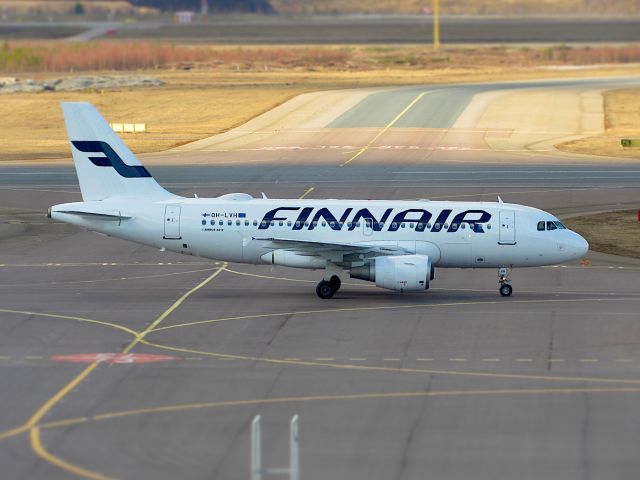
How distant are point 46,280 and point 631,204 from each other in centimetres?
4153

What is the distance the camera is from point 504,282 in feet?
183

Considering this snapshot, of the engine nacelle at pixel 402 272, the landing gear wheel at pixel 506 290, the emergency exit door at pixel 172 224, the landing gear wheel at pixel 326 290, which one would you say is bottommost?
the landing gear wheel at pixel 506 290

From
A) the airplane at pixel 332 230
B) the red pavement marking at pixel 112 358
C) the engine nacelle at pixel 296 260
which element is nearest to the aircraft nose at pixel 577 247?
the airplane at pixel 332 230

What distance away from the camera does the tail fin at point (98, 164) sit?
56656 mm

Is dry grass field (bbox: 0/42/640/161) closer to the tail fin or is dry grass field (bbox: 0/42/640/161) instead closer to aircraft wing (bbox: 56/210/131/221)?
the tail fin

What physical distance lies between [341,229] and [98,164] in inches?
451

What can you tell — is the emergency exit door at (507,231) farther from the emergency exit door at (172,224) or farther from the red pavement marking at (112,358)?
the red pavement marking at (112,358)

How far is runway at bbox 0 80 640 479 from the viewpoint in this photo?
33094mm

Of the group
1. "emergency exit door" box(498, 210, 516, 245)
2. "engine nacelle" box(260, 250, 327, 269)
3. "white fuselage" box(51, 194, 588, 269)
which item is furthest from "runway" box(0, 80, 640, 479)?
"emergency exit door" box(498, 210, 516, 245)

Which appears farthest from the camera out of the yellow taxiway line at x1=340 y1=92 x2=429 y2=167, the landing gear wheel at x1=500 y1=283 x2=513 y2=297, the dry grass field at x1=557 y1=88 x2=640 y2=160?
the dry grass field at x1=557 y1=88 x2=640 y2=160

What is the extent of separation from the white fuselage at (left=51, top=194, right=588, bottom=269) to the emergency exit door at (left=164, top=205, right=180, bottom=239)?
0.04 meters

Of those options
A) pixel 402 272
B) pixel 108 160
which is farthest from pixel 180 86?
pixel 402 272

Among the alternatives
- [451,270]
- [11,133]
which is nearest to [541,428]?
[451,270]

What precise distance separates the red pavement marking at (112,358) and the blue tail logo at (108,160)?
14.2 m
